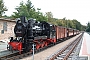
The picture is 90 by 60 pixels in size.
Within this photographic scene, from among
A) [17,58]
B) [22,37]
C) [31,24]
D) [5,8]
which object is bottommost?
[17,58]

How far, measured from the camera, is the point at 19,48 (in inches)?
→ 600

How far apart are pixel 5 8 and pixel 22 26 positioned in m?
54.3

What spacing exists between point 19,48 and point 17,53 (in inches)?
40.9


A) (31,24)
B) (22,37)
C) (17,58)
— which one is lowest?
(17,58)

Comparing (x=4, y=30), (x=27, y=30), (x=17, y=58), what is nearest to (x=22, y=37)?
(x=27, y=30)

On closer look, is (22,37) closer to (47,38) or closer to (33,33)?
(33,33)

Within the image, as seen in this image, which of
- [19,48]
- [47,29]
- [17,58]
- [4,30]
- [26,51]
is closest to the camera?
[17,58]

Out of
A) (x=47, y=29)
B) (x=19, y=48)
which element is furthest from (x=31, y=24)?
(x=47, y=29)

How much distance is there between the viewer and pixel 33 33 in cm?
1709

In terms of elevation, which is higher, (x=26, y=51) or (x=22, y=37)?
(x=22, y=37)

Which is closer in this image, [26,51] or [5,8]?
[26,51]

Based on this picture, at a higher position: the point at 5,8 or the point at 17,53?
the point at 5,8

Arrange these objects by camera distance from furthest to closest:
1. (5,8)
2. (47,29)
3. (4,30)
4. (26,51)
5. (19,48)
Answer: (5,8) → (4,30) → (47,29) → (26,51) → (19,48)

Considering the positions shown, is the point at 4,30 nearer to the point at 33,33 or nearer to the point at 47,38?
the point at 47,38
